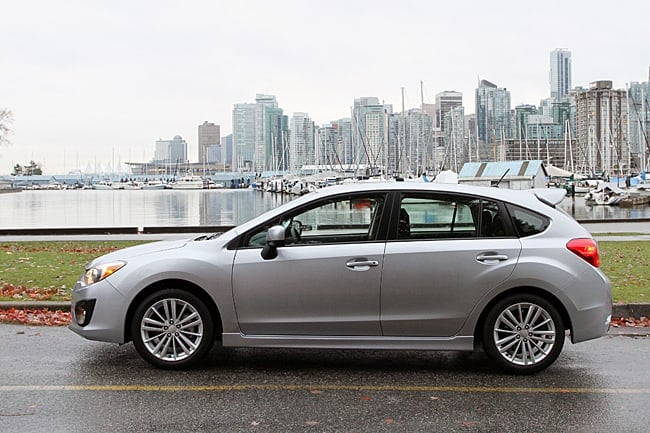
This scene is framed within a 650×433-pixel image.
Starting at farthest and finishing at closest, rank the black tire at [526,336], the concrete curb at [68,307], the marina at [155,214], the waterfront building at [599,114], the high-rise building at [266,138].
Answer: the high-rise building at [266,138], the waterfront building at [599,114], the marina at [155,214], the concrete curb at [68,307], the black tire at [526,336]

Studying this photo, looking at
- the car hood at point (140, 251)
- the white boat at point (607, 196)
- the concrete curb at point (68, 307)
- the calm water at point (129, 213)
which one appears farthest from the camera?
the white boat at point (607, 196)

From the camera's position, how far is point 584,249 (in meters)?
6.80

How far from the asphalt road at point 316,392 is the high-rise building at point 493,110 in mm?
126562

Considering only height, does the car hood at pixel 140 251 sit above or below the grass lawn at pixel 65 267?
above

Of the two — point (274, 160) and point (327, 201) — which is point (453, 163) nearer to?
point (274, 160)

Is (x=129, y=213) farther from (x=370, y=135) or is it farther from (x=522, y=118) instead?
(x=522, y=118)

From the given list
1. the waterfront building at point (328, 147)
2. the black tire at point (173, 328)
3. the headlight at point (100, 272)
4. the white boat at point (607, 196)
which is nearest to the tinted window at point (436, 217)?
the black tire at point (173, 328)

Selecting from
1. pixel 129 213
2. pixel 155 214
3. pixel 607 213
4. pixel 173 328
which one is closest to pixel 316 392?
pixel 173 328

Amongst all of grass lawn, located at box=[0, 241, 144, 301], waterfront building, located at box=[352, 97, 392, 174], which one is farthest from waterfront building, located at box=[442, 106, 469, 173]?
→ grass lawn, located at box=[0, 241, 144, 301]

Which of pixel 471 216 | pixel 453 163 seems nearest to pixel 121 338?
pixel 471 216

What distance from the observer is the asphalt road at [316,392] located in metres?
5.35

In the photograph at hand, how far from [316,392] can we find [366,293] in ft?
3.26

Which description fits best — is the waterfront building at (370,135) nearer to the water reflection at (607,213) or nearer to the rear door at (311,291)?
the water reflection at (607,213)

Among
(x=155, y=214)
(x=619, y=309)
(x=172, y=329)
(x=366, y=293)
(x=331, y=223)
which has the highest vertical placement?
(x=331, y=223)
